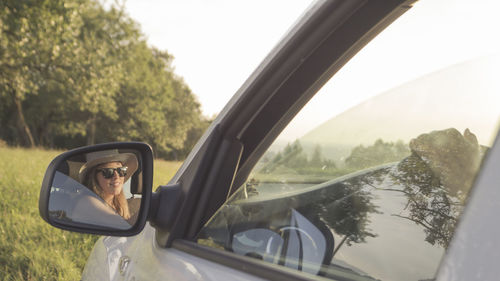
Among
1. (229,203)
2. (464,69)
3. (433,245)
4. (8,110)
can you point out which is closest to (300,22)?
(464,69)

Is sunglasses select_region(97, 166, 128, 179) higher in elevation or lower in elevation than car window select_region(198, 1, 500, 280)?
lower

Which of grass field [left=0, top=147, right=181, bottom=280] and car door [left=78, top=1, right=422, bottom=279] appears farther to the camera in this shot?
grass field [left=0, top=147, right=181, bottom=280]

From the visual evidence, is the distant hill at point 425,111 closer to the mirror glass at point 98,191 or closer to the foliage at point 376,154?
the foliage at point 376,154

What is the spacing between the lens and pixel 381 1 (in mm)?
1112

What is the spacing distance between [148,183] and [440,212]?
33.1 inches

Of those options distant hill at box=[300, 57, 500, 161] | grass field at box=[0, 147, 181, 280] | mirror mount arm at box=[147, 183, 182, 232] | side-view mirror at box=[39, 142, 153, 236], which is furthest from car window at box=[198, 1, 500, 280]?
grass field at box=[0, 147, 181, 280]

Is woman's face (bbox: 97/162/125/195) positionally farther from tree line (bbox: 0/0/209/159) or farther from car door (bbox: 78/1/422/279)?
tree line (bbox: 0/0/209/159)

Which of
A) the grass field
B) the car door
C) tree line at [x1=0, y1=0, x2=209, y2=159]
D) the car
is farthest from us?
tree line at [x1=0, y1=0, x2=209, y2=159]

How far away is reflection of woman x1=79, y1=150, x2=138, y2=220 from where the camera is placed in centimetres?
133

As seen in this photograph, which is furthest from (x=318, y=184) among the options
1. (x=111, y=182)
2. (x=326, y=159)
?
(x=111, y=182)

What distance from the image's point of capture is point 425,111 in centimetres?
90

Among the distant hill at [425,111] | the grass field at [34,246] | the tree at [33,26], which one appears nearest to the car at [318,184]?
the distant hill at [425,111]

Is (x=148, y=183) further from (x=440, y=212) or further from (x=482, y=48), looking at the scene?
(x=482, y=48)

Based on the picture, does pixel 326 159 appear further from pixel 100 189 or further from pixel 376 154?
pixel 100 189
